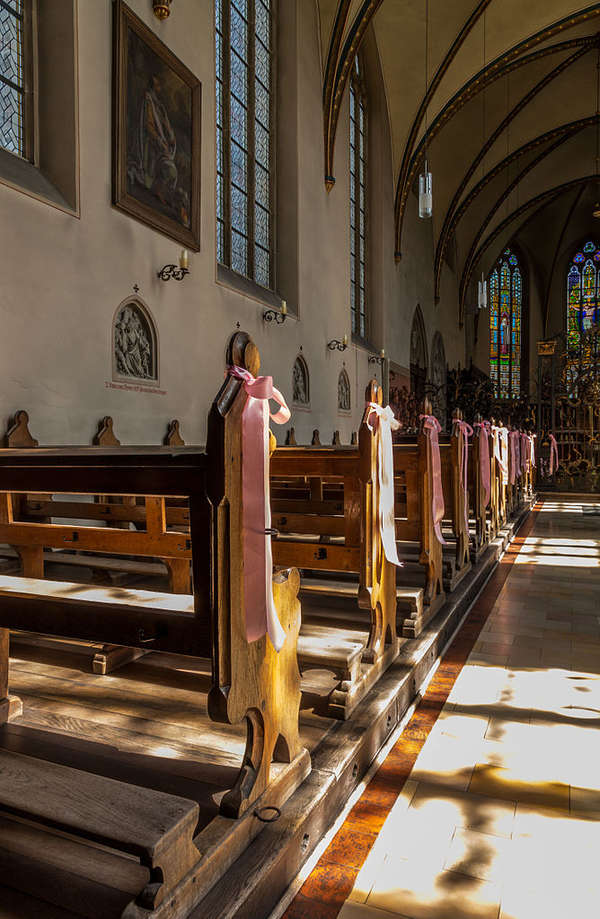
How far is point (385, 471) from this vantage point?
9.73 ft

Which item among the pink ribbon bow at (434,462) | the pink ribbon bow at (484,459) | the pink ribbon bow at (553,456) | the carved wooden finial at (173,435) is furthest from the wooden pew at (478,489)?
the pink ribbon bow at (553,456)


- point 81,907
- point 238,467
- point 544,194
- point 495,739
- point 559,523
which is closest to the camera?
point 81,907

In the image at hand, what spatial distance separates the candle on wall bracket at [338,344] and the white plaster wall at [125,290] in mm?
295

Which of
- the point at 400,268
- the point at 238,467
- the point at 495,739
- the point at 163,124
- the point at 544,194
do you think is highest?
the point at 544,194

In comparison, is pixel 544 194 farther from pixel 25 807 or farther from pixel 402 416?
pixel 25 807

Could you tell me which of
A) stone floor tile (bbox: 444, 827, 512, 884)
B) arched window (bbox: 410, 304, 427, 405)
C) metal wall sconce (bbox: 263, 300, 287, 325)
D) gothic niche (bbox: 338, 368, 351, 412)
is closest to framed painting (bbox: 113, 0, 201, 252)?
metal wall sconce (bbox: 263, 300, 287, 325)

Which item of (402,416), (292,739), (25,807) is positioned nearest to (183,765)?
(292,739)

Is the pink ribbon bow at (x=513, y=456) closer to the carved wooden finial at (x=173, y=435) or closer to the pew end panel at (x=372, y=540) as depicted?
the carved wooden finial at (x=173, y=435)

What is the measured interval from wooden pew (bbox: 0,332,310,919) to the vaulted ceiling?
971 cm

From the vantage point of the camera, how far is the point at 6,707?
211 centimetres

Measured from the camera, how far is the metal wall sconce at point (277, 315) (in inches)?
325

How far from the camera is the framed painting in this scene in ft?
18.1

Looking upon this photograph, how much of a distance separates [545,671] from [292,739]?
6.50ft

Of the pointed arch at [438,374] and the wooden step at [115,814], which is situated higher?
the pointed arch at [438,374]
